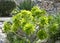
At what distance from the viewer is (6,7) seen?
10.2 meters

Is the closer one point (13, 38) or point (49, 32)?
point (49, 32)

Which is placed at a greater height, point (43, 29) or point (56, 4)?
point (43, 29)

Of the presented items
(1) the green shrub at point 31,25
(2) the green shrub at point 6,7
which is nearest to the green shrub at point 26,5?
(2) the green shrub at point 6,7

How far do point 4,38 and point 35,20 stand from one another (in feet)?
5.32

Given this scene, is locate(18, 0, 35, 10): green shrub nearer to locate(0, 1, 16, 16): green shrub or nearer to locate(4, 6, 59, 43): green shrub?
locate(0, 1, 16, 16): green shrub

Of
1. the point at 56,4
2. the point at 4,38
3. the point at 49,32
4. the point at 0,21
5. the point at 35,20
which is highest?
the point at 35,20

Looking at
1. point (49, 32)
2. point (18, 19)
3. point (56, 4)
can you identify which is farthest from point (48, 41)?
point (56, 4)

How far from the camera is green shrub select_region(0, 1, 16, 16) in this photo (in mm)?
10164

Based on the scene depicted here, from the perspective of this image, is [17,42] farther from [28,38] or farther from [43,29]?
[43,29]

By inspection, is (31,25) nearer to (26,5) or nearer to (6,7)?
(6,7)

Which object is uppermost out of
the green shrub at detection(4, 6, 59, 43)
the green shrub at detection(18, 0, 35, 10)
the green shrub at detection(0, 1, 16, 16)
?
the green shrub at detection(4, 6, 59, 43)

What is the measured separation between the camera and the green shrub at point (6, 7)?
33.3ft

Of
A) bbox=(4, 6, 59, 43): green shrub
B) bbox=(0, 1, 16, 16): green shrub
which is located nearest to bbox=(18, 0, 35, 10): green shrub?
bbox=(0, 1, 16, 16): green shrub

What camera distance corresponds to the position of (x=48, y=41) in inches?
217
